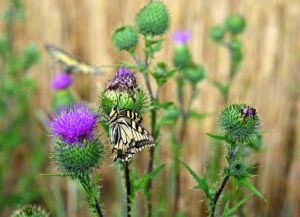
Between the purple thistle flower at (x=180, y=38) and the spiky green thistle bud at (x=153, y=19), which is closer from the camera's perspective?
the spiky green thistle bud at (x=153, y=19)

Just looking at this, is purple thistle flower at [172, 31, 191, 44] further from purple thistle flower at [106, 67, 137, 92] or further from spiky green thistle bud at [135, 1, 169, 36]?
purple thistle flower at [106, 67, 137, 92]

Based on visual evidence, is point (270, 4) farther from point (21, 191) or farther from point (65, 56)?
point (21, 191)

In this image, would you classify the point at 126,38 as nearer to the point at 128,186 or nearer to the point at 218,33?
the point at 128,186

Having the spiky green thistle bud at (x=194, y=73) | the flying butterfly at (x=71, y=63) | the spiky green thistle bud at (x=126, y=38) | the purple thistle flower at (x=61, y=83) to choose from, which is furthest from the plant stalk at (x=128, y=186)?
the purple thistle flower at (x=61, y=83)

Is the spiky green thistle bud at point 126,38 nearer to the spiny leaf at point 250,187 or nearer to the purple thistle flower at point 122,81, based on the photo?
the purple thistle flower at point 122,81

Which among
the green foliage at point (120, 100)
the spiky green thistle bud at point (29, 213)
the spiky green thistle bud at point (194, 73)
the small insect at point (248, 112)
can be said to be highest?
the spiky green thistle bud at point (194, 73)
